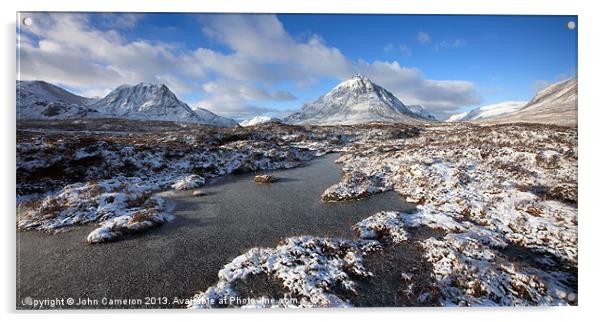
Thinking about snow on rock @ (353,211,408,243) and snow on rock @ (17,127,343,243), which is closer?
snow on rock @ (353,211,408,243)

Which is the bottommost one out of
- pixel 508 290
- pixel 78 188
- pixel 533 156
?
pixel 508 290

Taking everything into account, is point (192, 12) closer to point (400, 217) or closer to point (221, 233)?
point (221, 233)

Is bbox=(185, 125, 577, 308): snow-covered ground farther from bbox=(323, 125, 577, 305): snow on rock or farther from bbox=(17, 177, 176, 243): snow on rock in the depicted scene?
bbox=(17, 177, 176, 243): snow on rock

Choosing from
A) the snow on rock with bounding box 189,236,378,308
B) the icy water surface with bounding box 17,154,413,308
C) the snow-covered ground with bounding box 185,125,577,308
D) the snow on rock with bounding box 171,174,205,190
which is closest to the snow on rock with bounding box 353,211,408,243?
the snow-covered ground with bounding box 185,125,577,308

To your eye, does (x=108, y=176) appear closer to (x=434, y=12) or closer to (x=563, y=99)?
(x=434, y=12)

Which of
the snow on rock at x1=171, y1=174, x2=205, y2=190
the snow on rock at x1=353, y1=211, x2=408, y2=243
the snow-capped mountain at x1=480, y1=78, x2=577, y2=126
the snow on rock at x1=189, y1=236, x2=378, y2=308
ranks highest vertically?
the snow-capped mountain at x1=480, y1=78, x2=577, y2=126

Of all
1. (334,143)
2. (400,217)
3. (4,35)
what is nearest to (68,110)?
(334,143)
